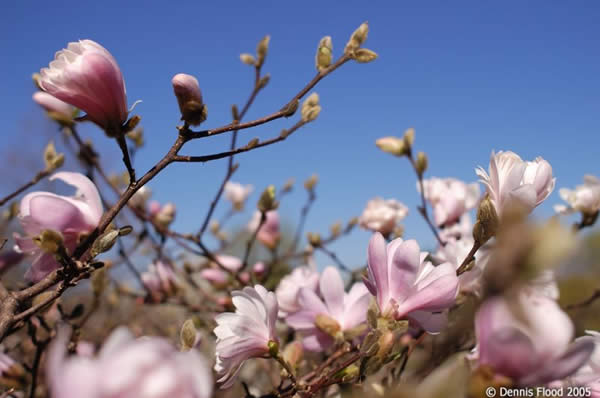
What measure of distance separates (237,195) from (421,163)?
149 cm

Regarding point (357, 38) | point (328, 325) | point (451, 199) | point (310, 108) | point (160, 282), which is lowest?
point (160, 282)

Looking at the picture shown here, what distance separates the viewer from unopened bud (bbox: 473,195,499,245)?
58cm

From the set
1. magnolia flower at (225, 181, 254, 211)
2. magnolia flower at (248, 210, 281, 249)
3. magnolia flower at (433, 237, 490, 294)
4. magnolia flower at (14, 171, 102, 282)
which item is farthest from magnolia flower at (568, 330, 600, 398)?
magnolia flower at (225, 181, 254, 211)

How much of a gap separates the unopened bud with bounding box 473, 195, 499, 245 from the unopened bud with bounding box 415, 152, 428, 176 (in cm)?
55

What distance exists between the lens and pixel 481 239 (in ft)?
1.97

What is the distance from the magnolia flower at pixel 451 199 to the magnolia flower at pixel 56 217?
0.92 meters

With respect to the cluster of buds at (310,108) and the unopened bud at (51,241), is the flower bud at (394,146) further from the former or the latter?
the unopened bud at (51,241)

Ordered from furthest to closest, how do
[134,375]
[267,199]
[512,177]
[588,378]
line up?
[267,199] → [512,177] → [588,378] → [134,375]

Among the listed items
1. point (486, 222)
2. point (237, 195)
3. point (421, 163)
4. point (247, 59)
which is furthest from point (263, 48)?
point (237, 195)

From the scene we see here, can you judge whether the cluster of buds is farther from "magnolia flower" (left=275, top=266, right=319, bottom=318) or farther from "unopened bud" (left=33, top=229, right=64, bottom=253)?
"unopened bud" (left=33, top=229, right=64, bottom=253)

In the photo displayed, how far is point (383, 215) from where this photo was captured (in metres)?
1.35

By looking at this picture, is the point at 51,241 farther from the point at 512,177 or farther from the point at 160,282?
the point at 160,282

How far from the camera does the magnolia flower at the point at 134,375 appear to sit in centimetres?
28

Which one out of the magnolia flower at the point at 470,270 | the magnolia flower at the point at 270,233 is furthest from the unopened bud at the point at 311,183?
the magnolia flower at the point at 470,270
